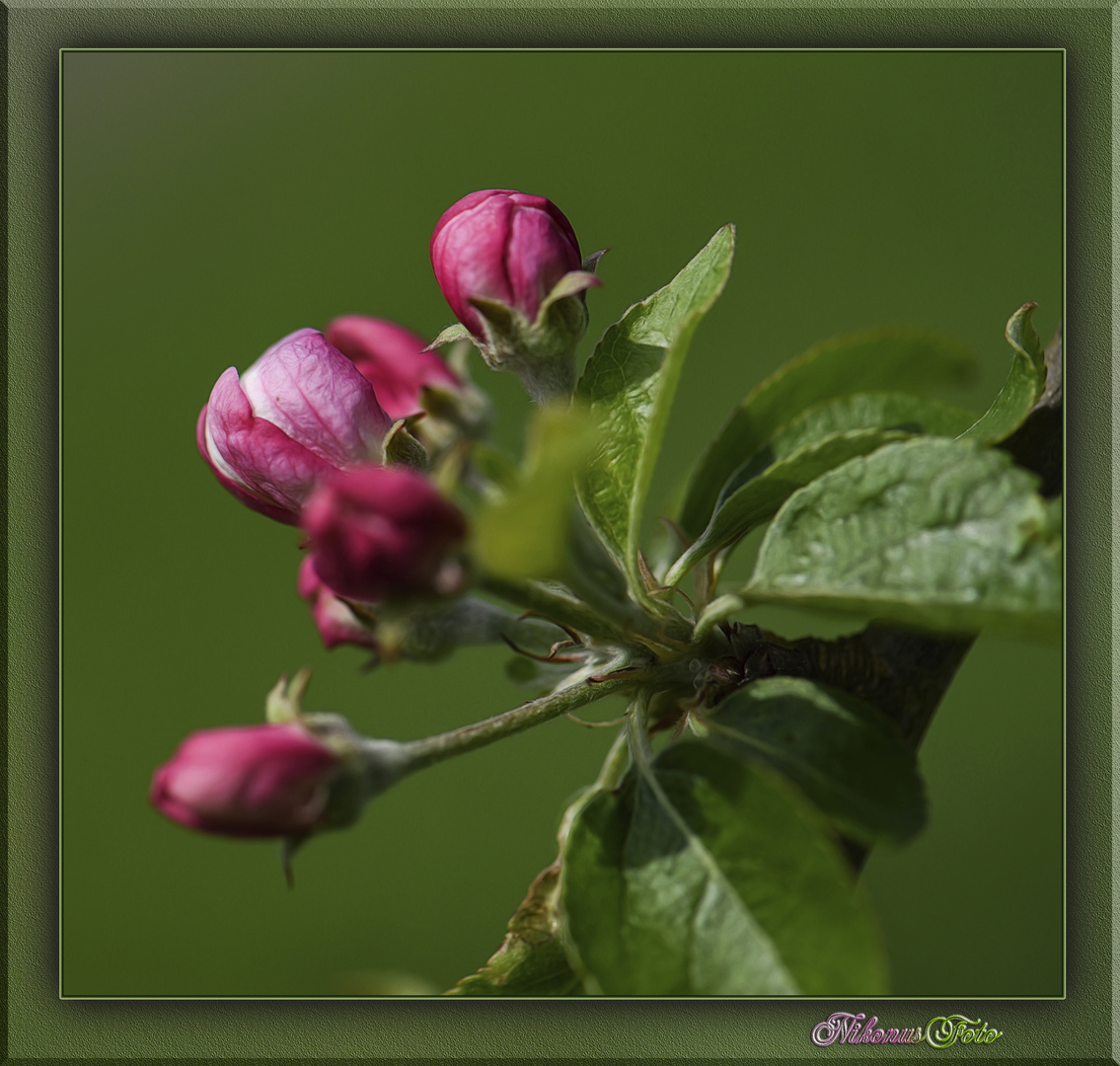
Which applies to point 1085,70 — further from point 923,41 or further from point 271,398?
point 271,398

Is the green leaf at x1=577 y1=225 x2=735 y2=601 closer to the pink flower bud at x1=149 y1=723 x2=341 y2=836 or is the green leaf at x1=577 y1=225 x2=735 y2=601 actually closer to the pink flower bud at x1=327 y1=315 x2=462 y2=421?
the pink flower bud at x1=327 y1=315 x2=462 y2=421

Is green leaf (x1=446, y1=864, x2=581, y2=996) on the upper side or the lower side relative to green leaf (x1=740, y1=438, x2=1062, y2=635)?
lower

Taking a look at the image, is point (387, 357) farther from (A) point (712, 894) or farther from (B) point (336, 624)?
(A) point (712, 894)

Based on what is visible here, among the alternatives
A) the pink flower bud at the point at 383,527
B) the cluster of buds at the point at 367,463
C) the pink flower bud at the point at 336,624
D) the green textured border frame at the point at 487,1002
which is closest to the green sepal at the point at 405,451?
the cluster of buds at the point at 367,463

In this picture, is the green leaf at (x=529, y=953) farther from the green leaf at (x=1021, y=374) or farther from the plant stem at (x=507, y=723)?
the green leaf at (x=1021, y=374)

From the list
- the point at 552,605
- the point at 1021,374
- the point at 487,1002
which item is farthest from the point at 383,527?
the point at 487,1002

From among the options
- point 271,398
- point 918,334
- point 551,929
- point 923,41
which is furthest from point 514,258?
point 923,41

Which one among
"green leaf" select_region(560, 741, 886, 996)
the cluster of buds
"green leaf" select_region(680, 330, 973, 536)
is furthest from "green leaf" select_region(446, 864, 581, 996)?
"green leaf" select_region(680, 330, 973, 536)
